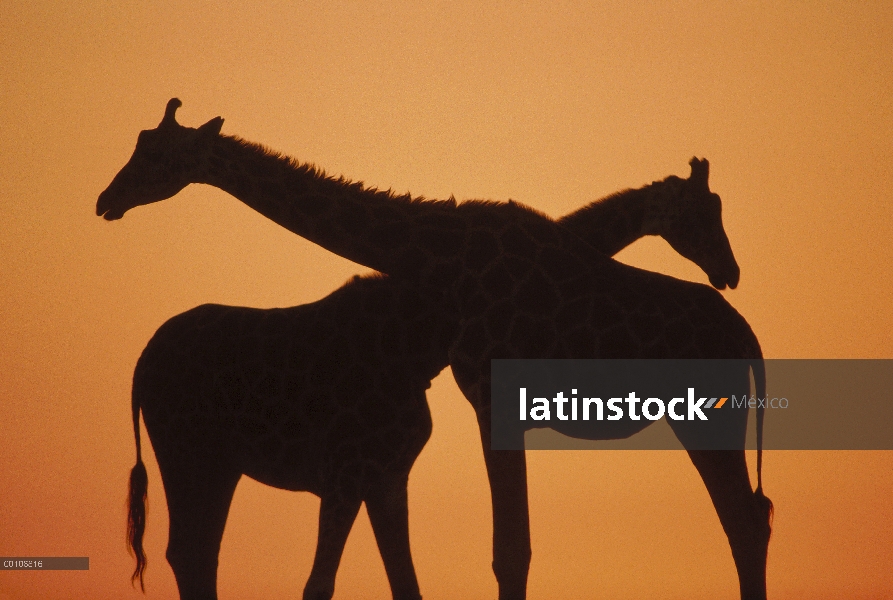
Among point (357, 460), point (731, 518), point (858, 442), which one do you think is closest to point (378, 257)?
point (357, 460)

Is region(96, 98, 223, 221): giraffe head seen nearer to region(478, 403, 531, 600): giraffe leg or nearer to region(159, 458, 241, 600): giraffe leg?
region(159, 458, 241, 600): giraffe leg

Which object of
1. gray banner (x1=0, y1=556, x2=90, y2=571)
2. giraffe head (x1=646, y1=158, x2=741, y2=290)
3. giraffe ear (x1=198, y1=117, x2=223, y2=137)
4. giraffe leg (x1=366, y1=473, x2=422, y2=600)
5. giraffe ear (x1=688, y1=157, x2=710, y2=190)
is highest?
giraffe ear (x1=198, y1=117, x2=223, y2=137)

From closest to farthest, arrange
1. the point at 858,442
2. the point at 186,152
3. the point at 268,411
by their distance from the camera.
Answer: the point at 268,411 → the point at 186,152 → the point at 858,442

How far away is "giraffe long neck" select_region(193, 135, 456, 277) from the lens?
10.6 ft

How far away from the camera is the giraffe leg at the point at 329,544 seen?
9.62 feet

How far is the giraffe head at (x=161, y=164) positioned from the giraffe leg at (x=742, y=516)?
1.98m

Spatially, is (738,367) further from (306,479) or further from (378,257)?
(306,479)

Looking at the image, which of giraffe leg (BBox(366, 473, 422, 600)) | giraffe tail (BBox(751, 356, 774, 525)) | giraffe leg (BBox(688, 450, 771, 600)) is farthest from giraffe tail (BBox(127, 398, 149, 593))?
giraffe tail (BBox(751, 356, 774, 525))

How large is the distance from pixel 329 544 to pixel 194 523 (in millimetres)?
577

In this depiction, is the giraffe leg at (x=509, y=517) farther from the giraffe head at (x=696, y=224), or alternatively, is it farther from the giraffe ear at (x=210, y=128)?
the giraffe ear at (x=210, y=128)

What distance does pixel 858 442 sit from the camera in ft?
13.6

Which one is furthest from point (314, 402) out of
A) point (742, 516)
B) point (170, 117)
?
point (742, 516)

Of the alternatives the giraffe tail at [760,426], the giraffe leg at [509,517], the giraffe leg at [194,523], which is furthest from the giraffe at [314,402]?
the giraffe tail at [760,426]

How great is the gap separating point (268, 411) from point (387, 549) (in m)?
0.59
